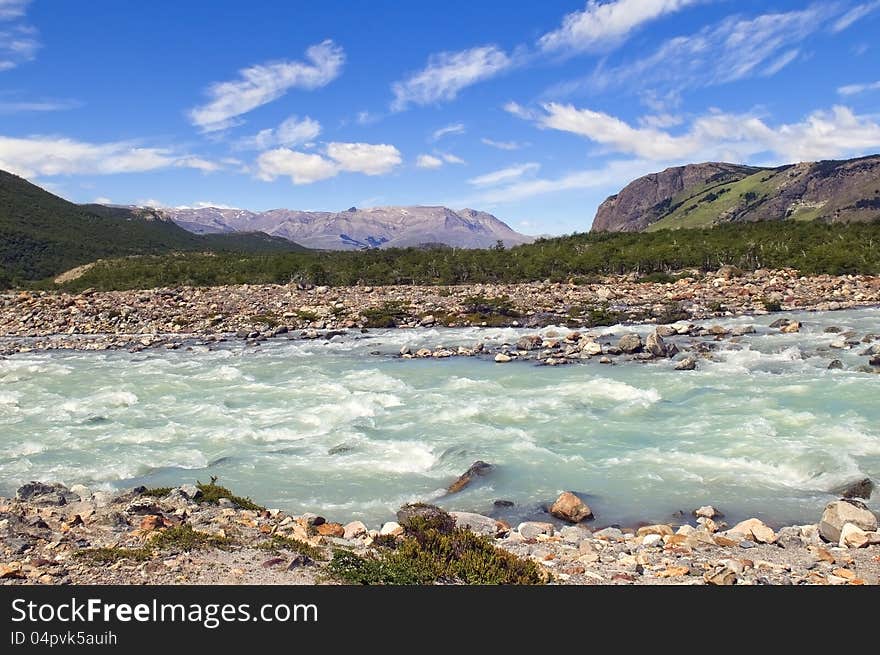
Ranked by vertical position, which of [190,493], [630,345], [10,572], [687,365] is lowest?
[190,493]

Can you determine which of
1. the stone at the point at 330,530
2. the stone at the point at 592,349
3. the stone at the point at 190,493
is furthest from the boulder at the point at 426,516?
the stone at the point at 592,349

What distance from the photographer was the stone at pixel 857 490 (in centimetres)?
1183

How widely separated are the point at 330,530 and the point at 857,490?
10470mm

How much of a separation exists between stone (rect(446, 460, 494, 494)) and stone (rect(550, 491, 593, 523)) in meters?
2.37

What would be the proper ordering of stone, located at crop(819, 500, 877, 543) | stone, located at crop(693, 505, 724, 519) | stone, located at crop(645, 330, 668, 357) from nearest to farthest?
stone, located at crop(819, 500, 877, 543)
stone, located at crop(693, 505, 724, 519)
stone, located at crop(645, 330, 668, 357)

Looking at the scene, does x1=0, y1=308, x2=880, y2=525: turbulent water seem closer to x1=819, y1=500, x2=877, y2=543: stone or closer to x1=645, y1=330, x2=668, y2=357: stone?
x1=819, y1=500, x2=877, y2=543: stone

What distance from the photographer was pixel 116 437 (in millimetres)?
17359

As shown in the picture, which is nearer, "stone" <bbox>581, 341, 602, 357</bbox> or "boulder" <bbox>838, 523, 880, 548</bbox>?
"boulder" <bbox>838, 523, 880, 548</bbox>

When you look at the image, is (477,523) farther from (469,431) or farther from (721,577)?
(469,431)

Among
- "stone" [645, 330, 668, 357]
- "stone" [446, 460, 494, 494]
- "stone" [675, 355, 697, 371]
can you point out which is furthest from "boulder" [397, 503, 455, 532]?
A: "stone" [645, 330, 668, 357]

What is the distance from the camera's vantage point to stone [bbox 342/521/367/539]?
33.1ft

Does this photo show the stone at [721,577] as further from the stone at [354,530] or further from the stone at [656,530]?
the stone at [354,530]

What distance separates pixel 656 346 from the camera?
85.9ft

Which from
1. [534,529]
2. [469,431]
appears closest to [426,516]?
[534,529]
